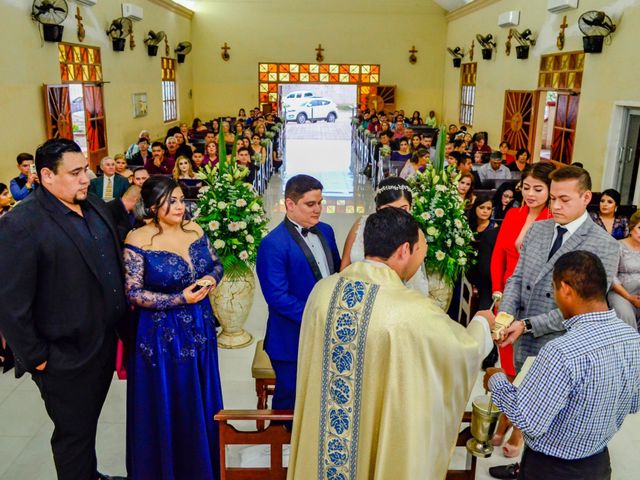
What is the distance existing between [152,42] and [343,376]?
46.1 ft

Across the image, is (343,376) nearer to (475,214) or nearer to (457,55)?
(475,214)

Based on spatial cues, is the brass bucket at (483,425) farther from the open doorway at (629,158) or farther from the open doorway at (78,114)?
the open doorway at (78,114)

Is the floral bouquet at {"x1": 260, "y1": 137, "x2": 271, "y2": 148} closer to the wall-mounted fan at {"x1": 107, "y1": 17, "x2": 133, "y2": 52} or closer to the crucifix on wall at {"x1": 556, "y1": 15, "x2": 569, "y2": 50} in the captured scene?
the wall-mounted fan at {"x1": 107, "y1": 17, "x2": 133, "y2": 52}

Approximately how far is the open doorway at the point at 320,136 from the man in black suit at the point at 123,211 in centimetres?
842

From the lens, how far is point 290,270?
3096 millimetres

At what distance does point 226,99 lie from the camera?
1978cm

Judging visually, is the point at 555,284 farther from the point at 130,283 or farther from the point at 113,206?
the point at 113,206

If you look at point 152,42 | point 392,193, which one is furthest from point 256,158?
point 392,193

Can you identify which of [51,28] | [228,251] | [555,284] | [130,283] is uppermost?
Result: [51,28]

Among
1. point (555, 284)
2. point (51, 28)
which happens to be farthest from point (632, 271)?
point (51, 28)

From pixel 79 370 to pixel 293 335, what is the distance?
105 cm

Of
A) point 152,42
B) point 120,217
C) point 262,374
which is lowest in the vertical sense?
point 262,374

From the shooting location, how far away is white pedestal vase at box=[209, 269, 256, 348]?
16.9 ft

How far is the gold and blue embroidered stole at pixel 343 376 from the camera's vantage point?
2059 millimetres
